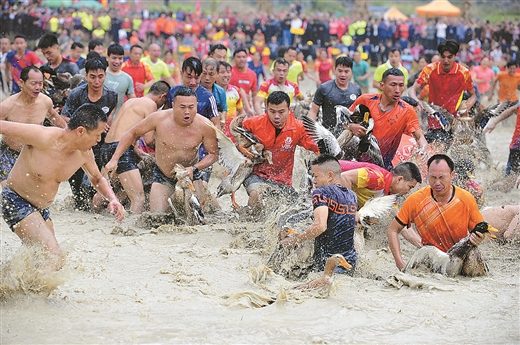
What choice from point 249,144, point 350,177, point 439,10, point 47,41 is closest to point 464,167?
point 350,177

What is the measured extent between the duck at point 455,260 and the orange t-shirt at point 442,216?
0.16 meters

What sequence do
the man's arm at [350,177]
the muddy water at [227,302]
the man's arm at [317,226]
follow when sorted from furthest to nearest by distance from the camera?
the man's arm at [350,177], the man's arm at [317,226], the muddy water at [227,302]

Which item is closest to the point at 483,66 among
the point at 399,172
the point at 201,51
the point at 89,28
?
the point at 201,51

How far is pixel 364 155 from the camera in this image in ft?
23.3

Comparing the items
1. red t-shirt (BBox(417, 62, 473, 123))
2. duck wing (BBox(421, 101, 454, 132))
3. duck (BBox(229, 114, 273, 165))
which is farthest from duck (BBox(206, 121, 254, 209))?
red t-shirt (BBox(417, 62, 473, 123))

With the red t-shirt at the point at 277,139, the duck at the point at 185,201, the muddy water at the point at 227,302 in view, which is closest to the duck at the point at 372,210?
the muddy water at the point at 227,302

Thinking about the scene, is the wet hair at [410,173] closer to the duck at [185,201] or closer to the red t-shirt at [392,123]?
the red t-shirt at [392,123]

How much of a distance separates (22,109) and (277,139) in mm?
2503

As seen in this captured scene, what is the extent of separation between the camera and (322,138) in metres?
6.98

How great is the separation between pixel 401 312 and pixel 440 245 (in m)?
1.21

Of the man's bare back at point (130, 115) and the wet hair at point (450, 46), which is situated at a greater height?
the wet hair at point (450, 46)

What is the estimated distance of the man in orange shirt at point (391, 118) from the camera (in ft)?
23.3

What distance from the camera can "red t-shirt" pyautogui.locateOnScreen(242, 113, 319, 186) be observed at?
7078mm

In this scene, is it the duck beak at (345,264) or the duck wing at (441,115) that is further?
the duck wing at (441,115)
